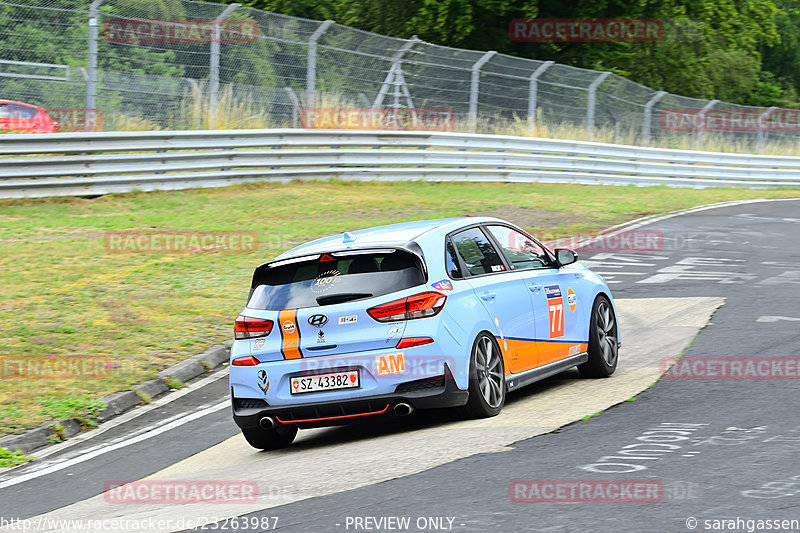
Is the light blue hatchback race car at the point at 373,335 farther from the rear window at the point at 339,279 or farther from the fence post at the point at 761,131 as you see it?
the fence post at the point at 761,131

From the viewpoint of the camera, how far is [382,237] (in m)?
8.34

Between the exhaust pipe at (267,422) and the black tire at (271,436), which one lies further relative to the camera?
the black tire at (271,436)

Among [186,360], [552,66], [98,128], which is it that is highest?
[552,66]

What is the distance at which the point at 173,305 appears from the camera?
1318cm

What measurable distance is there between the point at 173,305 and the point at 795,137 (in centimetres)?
3047

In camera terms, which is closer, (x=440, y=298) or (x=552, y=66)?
(x=440, y=298)

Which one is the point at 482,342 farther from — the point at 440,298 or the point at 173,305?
the point at 173,305

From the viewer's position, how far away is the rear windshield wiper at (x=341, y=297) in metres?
7.83

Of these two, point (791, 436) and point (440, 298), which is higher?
point (440, 298)

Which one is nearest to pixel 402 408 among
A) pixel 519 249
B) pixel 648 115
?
pixel 519 249

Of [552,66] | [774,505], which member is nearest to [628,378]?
[774,505]

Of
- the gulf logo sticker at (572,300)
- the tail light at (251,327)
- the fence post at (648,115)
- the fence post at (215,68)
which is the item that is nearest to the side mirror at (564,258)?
the gulf logo sticker at (572,300)

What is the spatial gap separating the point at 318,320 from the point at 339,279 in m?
0.35

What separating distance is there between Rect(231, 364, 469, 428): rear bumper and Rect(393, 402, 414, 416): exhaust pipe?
0.02 metres
